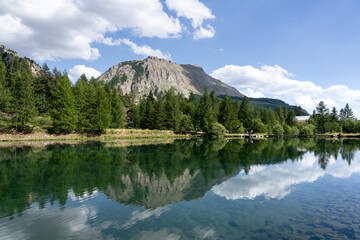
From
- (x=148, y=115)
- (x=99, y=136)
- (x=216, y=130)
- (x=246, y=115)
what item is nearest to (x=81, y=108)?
(x=99, y=136)

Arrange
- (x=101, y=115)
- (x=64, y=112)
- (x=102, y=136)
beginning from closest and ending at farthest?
1. (x=64, y=112)
2. (x=102, y=136)
3. (x=101, y=115)

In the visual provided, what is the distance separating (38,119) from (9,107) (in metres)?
7.94

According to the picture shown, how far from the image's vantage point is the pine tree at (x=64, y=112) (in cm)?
6319

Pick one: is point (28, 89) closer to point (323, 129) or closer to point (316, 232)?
point (316, 232)

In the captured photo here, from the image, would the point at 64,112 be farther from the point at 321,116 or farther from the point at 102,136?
the point at 321,116

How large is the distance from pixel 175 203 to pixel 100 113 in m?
61.8

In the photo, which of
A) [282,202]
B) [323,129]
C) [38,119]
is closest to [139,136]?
[38,119]

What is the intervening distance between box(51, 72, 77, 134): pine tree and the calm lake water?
42021mm

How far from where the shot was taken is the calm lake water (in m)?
10.1

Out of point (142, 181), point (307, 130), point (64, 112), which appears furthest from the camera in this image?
point (307, 130)

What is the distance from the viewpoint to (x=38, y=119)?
65.2m

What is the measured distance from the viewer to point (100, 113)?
6938cm

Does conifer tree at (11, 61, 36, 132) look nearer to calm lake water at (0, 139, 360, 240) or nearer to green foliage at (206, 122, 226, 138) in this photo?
calm lake water at (0, 139, 360, 240)

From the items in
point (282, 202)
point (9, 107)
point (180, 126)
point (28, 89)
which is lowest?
point (282, 202)
